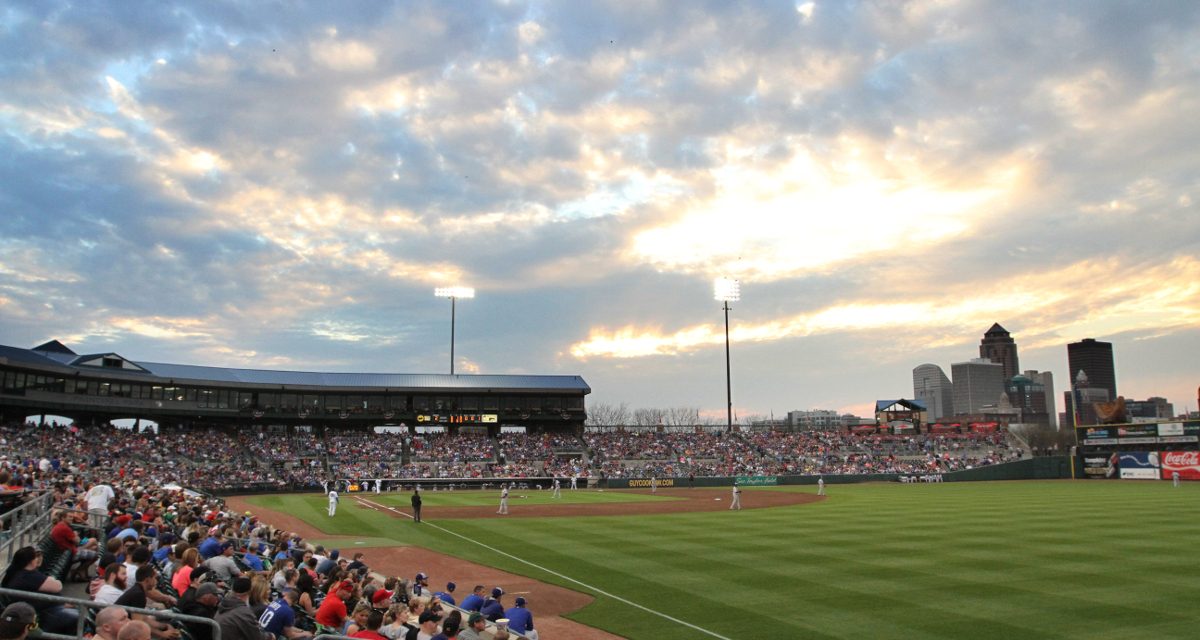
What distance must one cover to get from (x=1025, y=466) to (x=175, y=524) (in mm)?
73236

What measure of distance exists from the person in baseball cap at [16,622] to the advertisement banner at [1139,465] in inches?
3076

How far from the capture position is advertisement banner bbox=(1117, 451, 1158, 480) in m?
64.9

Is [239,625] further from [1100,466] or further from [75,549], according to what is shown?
Answer: [1100,466]

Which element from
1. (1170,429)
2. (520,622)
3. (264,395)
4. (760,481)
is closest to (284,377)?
(264,395)

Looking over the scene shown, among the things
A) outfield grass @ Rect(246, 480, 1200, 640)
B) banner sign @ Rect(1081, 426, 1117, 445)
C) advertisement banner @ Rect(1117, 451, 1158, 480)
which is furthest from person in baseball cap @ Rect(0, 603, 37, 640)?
banner sign @ Rect(1081, 426, 1117, 445)

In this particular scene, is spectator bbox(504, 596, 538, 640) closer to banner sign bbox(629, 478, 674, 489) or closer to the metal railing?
the metal railing

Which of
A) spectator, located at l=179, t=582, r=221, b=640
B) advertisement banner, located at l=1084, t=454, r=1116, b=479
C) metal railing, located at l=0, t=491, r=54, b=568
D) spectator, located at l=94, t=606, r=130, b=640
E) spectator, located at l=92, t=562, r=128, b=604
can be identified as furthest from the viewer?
advertisement banner, located at l=1084, t=454, r=1116, b=479

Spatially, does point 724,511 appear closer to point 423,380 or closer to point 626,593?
point 626,593


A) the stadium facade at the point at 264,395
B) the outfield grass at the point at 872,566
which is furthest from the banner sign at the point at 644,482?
the outfield grass at the point at 872,566

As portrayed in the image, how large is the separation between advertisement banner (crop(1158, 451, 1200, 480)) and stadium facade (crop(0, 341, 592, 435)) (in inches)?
2057

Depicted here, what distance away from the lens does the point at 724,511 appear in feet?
126

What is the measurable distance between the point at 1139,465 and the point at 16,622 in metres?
79.3

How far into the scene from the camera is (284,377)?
79.1 meters

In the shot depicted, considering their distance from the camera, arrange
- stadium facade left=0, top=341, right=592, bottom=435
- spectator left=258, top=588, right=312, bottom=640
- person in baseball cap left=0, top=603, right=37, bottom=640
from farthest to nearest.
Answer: stadium facade left=0, top=341, right=592, bottom=435, spectator left=258, top=588, right=312, bottom=640, person in baseball cap left=0, top=603, right=37, bottom=640
